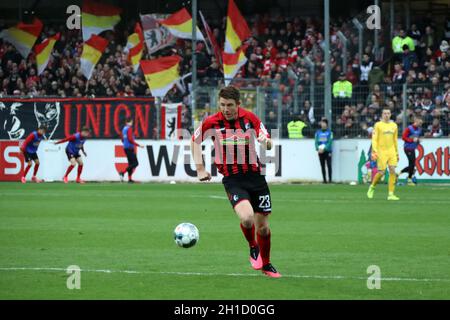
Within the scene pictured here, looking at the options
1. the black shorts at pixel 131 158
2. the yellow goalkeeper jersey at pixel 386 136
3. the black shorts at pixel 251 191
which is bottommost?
the black shorts at pixel 131 158

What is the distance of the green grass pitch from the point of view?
32.3ft

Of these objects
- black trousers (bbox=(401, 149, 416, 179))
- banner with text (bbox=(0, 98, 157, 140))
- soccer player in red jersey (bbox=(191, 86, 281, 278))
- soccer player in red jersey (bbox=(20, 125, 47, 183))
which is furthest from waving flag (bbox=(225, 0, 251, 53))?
soccer player in red jersey (bbox=(191, 86, 281, 278))

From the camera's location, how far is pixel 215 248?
44.9 feet

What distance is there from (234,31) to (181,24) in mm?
2353

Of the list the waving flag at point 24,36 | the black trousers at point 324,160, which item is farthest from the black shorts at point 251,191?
the waving flag at point 24,36

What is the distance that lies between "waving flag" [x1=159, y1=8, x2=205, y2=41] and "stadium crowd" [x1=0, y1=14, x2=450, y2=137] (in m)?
0.73

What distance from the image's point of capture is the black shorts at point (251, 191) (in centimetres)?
1107

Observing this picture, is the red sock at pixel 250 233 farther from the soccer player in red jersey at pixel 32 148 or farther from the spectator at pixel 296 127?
the soccer player in red jersey at pixel 32 148

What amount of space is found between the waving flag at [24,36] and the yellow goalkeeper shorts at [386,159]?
67.2 feet

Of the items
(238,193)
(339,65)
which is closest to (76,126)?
(339,65)

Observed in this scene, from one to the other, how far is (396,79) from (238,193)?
22.3 meters

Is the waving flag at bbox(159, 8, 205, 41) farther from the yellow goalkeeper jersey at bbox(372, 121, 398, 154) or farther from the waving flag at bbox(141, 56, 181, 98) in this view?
the yellow goalkeeper jersey at bbox(372, 121, 398, 154)

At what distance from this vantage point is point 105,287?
9914 mm
